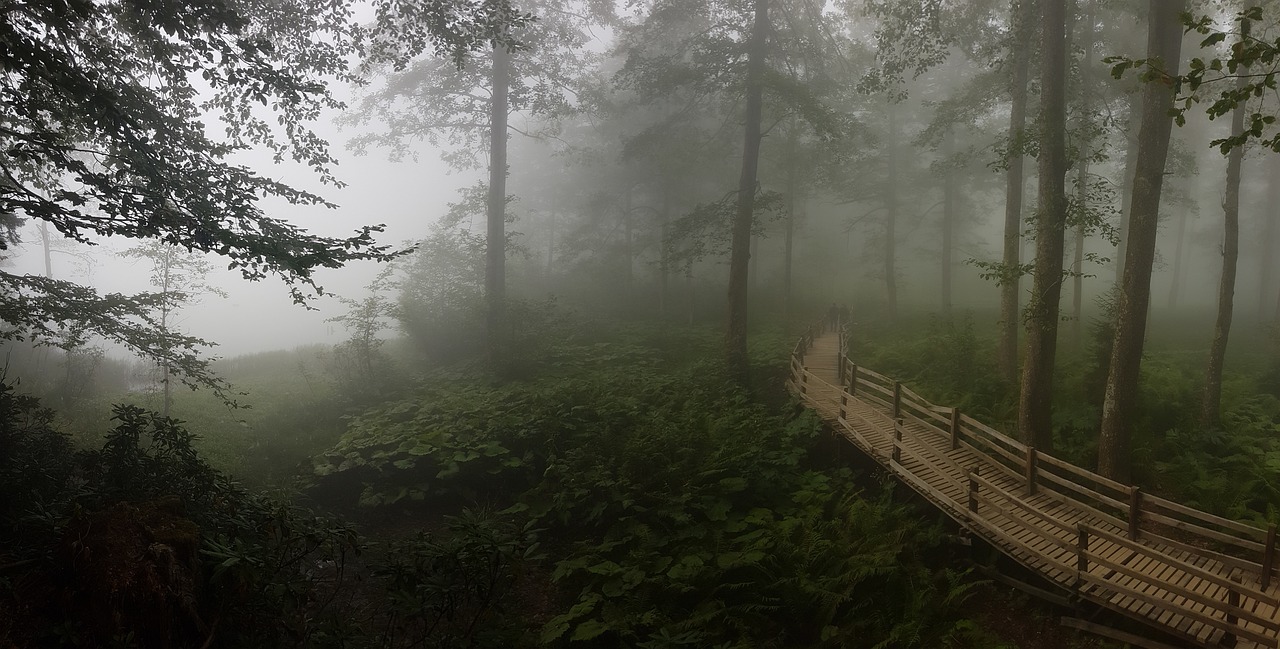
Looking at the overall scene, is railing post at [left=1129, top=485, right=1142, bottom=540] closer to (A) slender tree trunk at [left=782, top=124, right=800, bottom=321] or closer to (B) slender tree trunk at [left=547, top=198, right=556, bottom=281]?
(A) slender tree trunk at [left=782, top=124, right=800, bottom=321]

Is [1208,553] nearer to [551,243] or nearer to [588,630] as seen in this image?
[588,630]

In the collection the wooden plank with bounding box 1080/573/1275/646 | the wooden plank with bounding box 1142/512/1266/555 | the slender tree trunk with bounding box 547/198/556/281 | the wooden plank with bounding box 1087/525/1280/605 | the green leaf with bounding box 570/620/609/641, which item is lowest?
the green leaf with bounding box 570/620/609/641

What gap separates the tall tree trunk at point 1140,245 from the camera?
29.3 ft

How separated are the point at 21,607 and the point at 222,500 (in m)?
2.17

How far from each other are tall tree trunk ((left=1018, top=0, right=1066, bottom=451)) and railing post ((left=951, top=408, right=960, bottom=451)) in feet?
4.22

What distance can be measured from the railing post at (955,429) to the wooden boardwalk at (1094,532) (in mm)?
20

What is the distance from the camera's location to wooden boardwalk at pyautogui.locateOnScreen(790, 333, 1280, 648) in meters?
6.79

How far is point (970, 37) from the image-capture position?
557 inches

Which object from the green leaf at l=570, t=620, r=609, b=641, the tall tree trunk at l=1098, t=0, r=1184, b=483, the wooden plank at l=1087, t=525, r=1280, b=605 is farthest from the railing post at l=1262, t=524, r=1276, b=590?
the green leaf at l=570, t=620, r=609, b=641

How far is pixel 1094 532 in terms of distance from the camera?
298 inches

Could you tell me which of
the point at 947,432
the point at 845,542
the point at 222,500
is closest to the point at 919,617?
the point at 845,542

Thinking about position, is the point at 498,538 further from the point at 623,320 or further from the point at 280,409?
the point at 623,320

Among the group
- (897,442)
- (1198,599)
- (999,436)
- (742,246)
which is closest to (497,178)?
(742,246)

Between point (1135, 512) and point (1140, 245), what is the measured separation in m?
4.24
